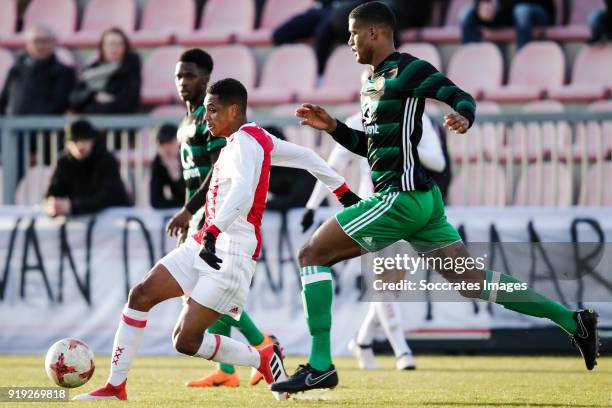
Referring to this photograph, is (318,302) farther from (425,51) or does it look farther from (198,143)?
(425,51)

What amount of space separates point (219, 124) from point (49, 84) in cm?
770

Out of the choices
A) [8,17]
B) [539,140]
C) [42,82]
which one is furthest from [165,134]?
[8,17]

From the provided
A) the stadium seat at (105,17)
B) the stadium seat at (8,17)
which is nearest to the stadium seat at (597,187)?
the stadium seat at (105,17)

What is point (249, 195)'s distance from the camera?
6.15m

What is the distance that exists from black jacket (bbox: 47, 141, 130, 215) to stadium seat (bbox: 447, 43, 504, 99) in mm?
4338

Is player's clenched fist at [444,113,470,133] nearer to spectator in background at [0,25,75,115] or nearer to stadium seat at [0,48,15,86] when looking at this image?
spectator in background at [0,25,75,115]

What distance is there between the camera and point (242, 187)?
614 centimetres

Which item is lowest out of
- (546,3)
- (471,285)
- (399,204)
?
(471,285)

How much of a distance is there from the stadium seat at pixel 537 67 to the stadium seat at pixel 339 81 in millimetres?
1576

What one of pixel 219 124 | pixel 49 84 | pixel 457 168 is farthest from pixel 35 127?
pixel 219 124

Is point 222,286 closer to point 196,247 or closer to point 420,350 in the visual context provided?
point 196,247

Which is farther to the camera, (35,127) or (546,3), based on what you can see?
(546,3)

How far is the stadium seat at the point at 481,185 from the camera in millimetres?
10922

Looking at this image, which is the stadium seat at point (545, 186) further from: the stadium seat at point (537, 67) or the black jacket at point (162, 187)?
the black jacket at point (162, 187)
